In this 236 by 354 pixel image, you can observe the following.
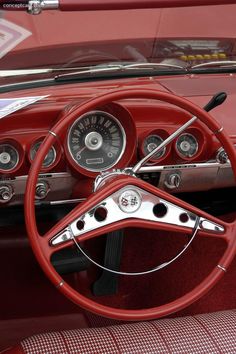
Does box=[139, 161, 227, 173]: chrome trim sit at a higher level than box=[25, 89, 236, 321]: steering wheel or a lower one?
higher

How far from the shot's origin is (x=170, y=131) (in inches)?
86.9

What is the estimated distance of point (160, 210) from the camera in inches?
74.2

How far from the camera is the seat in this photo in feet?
5.23

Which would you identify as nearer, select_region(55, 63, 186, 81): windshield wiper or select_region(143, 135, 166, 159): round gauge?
select_region(143, 135, 166, 159): round gauge

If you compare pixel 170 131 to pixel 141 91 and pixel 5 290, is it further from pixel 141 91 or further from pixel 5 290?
pixel 5 290

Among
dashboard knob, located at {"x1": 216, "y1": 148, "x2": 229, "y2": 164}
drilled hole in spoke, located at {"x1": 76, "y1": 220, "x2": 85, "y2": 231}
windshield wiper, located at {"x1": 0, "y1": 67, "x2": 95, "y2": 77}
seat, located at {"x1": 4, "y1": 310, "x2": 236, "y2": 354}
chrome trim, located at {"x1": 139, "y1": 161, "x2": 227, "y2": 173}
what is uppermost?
windshield wiper, located at {"x1": 0, "y1": 67, "x2": 95, "y2": 77}

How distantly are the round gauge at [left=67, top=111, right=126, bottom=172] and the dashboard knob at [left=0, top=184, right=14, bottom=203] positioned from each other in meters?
0.23

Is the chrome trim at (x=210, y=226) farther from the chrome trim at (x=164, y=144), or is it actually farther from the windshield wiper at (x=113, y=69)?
the windshield wiper at (x=113, y=69)

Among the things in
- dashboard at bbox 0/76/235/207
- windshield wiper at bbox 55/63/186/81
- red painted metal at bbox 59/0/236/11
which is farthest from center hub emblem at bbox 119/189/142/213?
windshield wiper at bbox 55/63/186/81

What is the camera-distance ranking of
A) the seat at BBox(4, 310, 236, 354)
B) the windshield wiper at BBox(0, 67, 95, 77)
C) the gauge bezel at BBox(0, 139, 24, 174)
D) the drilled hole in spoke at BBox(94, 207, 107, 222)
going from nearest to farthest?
the seat at BBox(4, 310, 236, 354) → the drilled hole in spoke at BBox(94, 207, 107, 222) → the gauge bezel at BBox(0, 139, 24, 174) → the windshield wiper at BBox(0, 67, 95, 77)

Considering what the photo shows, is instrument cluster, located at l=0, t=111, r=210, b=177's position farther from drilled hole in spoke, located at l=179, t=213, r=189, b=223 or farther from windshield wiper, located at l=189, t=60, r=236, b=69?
windshield wiper, located at l=189, t=60, r=236, b=69

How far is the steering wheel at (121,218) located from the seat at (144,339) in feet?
0.39

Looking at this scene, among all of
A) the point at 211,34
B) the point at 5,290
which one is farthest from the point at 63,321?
the point at 211,34

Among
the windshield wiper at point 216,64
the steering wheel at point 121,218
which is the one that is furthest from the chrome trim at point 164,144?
the windshield wiper at point 216,64
